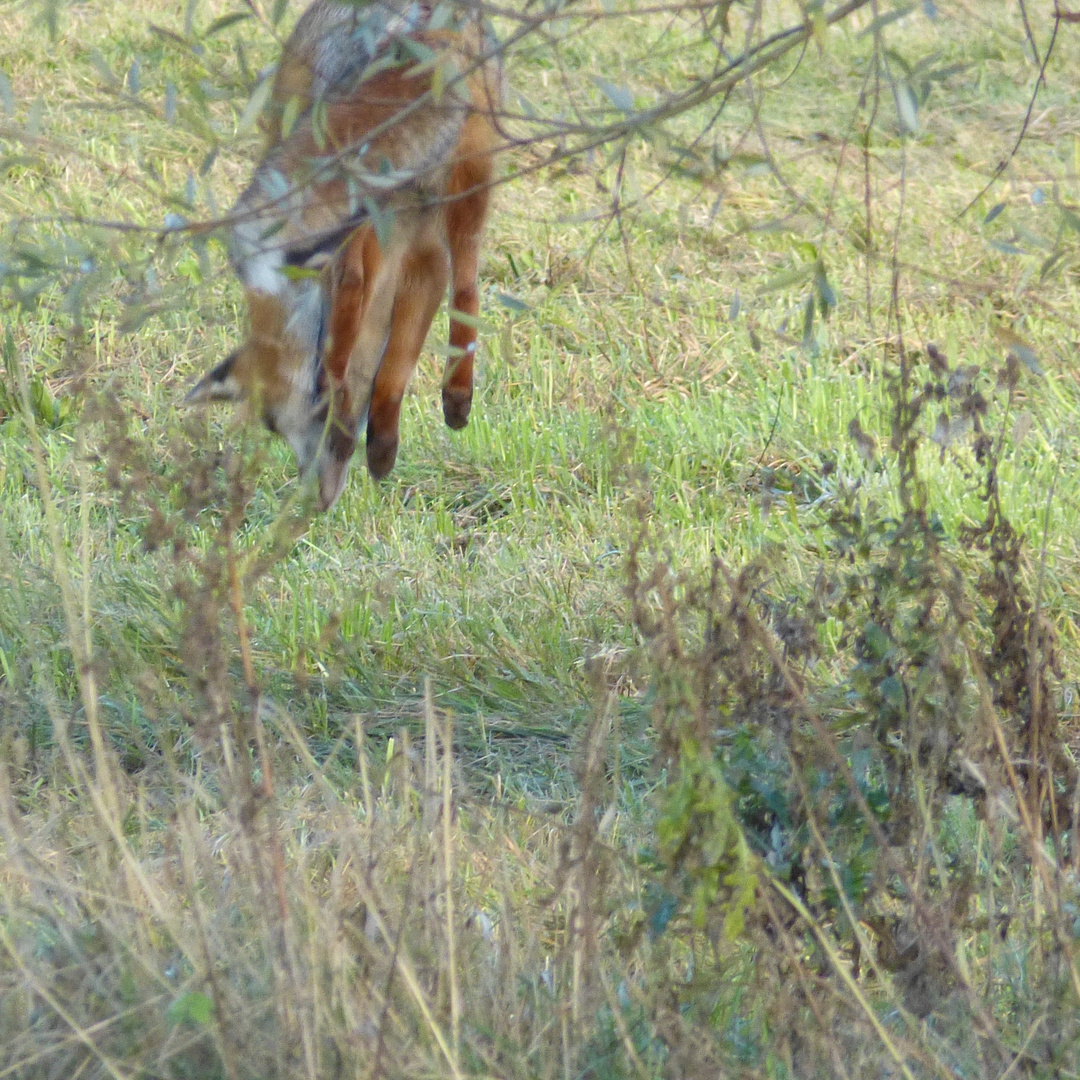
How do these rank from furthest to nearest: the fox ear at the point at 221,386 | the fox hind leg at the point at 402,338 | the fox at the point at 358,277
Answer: the fox hind leg at the point at 402,338 < the fox ear at the point at 221,386 < the fox at the point at 358,277

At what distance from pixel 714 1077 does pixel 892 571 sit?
100 cm

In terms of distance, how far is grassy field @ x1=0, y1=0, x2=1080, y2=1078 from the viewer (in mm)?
2350

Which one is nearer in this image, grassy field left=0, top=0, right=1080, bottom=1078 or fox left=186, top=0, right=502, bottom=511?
grassy field left=0, top=0, right=1080, bottom=1078

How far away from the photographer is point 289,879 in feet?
8.36

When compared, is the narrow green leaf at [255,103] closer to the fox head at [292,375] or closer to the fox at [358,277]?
the fox at [358,277]

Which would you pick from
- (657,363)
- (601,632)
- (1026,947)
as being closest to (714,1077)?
(1026,947)

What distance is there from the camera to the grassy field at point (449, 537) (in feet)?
7.71

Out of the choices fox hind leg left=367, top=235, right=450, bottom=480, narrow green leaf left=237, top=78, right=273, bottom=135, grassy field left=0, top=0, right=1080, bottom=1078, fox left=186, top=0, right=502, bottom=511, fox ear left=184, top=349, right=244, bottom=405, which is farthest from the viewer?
fox hind leg left=367, top=235, right=450, bottom=480

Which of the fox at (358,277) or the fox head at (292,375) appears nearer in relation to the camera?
the fox at (358,277)

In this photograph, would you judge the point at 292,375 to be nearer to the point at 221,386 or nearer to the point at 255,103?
the point at 221,386

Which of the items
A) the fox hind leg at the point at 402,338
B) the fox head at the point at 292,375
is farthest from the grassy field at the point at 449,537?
the fox hind leg at the point at 402,338

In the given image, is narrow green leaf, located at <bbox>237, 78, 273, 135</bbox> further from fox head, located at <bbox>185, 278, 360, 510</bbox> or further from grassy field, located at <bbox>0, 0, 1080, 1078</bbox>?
fox head, located at <bbox>185, 278, 360, 510</bbox>

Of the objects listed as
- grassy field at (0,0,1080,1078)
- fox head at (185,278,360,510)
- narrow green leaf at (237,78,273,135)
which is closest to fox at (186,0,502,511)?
fox head at (185,278,360,510)

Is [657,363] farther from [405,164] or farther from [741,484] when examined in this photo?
[405,164]
